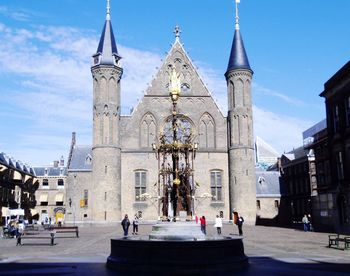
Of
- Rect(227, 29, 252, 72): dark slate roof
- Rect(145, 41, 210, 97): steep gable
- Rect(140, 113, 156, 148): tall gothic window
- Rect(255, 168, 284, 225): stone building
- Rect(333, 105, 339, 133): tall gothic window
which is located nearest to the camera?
Rect(333, 105, 339, 133): tall gothic window

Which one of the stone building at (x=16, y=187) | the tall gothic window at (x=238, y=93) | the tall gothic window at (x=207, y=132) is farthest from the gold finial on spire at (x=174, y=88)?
the stone building at (x=16, y=187)

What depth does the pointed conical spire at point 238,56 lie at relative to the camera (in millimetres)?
50000

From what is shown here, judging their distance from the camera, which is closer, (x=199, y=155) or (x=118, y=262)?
(x=118, y=262)

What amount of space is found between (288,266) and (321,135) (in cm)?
3015

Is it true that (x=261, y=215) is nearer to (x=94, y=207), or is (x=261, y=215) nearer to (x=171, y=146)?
(x=94, y=207)

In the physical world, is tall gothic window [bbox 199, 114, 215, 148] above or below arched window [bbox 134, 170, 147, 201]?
above

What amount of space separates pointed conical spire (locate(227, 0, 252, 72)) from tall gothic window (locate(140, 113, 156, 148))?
33.0 feet

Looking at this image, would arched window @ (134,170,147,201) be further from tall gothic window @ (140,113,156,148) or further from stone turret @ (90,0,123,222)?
tall gothic window @ (140,113,156,148)

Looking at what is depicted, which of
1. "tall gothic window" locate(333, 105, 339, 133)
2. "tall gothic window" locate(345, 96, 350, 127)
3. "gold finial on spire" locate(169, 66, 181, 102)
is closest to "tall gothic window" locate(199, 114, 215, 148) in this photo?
"tall gothic window" locate(333, 105, 339, 133)

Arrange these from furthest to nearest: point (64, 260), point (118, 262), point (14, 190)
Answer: point (14, 190)
point (64, 260)
point (118, 262)

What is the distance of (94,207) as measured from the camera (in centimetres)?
4634

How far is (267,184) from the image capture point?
191 ft

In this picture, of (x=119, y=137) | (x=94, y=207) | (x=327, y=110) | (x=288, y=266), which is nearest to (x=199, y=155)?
(x=119, y=137)

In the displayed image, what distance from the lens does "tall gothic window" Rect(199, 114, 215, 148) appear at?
163ft
